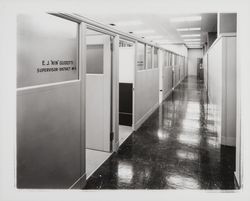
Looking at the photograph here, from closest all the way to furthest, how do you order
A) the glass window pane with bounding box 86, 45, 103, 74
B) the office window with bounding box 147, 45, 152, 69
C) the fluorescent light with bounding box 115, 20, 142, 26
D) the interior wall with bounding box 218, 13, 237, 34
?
1. the glass window pane with bounding box 86, 45, 103, 74
2. the interior wall with bounding box 218, 13, 237, 34
3. the office window with bounding box 147, 45, 152, 69
4. the fluorescent light with bounding box 115, 20, 142, 26

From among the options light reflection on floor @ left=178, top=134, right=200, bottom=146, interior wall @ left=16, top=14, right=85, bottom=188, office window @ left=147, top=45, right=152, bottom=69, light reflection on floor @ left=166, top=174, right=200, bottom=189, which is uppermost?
office window @ left=147, top=45, right=152, bottom=69

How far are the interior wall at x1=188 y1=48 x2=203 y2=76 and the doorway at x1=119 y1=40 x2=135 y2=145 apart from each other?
20.5 m

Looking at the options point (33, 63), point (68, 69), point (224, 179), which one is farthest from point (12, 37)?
point (224, 179)

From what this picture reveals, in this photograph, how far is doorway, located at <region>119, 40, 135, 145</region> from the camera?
5.27m

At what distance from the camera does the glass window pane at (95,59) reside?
13.1ft

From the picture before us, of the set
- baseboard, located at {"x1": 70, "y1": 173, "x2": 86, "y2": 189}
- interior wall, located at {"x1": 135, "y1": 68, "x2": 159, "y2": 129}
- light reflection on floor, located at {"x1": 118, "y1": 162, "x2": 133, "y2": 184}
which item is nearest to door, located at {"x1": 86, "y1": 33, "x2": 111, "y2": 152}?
light reflection on floor, located at {"x1": 118, "y1": 162, "x2": 133, "y2": 184}

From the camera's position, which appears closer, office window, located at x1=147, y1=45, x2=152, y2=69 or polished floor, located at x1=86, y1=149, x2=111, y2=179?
polished floor, located at x1=86, y1=149, x2=111, y2=179

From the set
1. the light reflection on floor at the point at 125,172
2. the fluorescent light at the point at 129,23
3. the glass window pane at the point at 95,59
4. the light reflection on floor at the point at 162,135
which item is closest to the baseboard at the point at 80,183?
the light reflection on floor at the point at 125,172

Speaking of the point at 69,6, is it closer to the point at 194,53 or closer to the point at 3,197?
the point at 3,197

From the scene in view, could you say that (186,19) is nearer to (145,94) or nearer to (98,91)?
(145,94)

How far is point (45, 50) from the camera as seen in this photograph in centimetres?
216

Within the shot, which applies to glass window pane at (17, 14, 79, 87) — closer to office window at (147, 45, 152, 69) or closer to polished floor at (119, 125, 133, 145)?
polished floor at (119, 125, 133, 145)

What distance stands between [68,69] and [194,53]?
25087 mm

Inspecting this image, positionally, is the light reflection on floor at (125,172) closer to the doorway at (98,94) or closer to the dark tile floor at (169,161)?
the dark tile floor at (169,161)
